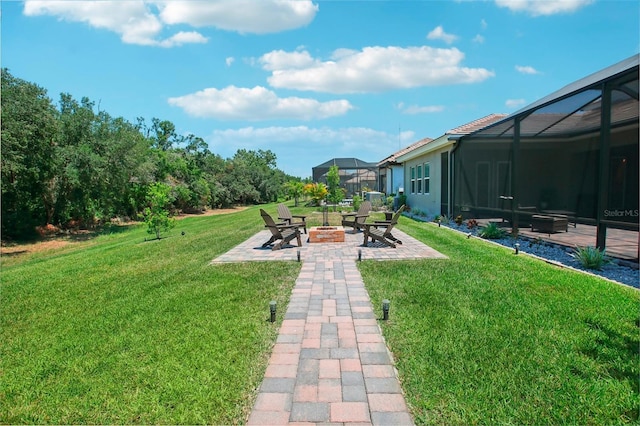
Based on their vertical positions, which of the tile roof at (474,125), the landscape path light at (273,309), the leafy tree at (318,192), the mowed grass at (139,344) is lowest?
the mowed grass at (139,344)

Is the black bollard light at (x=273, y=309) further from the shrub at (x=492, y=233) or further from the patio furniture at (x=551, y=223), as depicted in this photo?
the shrub at (x=492, y=233)

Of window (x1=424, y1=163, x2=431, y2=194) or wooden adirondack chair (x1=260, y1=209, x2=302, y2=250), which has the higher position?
window (x1=424, y1=163, x2=431, y2=194)

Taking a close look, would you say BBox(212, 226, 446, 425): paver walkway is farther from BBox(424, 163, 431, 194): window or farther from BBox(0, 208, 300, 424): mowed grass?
BBox(424, 163, 431, 194): window

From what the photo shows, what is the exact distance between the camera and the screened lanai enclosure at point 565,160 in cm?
621

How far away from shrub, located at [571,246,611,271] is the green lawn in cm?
76

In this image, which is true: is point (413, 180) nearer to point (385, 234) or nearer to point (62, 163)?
point (385, 234)

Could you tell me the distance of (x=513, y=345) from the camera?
3.26m

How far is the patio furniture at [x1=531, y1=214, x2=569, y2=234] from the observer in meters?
8.32

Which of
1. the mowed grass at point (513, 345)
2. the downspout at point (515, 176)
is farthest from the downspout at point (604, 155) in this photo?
the downspout at point (515, 176)

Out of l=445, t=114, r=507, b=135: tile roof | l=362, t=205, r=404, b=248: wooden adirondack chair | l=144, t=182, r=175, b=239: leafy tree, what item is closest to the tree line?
l=144, t=182, r=175, b=239: leafy tree

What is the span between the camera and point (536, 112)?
335 inches

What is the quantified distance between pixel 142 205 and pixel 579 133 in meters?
→ 24.9

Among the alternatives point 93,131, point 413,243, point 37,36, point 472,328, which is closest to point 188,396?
point 472,328

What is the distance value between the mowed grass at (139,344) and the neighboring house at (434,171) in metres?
9.18
